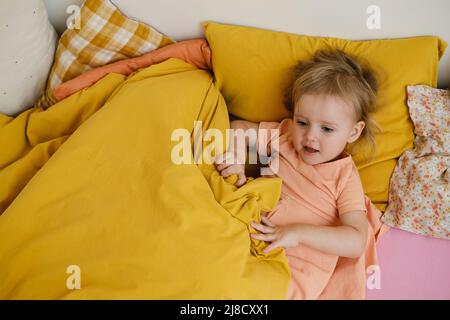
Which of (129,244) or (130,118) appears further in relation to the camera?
(130,118)

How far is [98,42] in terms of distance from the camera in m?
1.31

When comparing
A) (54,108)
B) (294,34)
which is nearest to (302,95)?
(294,34)

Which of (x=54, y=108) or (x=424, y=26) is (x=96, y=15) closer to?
(x=54, y=108)

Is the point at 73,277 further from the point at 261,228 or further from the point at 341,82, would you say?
the point at 341,82

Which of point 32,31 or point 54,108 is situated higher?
point 32,31

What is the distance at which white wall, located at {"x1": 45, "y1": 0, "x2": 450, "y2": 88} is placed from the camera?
1.17 m

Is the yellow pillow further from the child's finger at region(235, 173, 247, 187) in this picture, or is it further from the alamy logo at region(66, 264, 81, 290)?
the alamy logo at region(66, 264, 81, 290)

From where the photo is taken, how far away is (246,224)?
956 mm

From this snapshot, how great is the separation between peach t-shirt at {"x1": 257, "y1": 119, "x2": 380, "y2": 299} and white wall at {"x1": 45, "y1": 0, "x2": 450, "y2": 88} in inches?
12.9

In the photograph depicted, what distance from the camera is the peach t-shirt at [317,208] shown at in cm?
97

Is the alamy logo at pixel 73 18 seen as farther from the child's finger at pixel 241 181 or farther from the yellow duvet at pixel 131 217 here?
the child's finger at pixel 241 181

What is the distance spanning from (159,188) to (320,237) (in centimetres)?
41

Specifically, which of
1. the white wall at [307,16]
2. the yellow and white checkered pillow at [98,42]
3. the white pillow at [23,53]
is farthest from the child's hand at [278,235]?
the white pillow at [23,53]

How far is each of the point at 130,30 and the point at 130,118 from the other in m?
0.43
